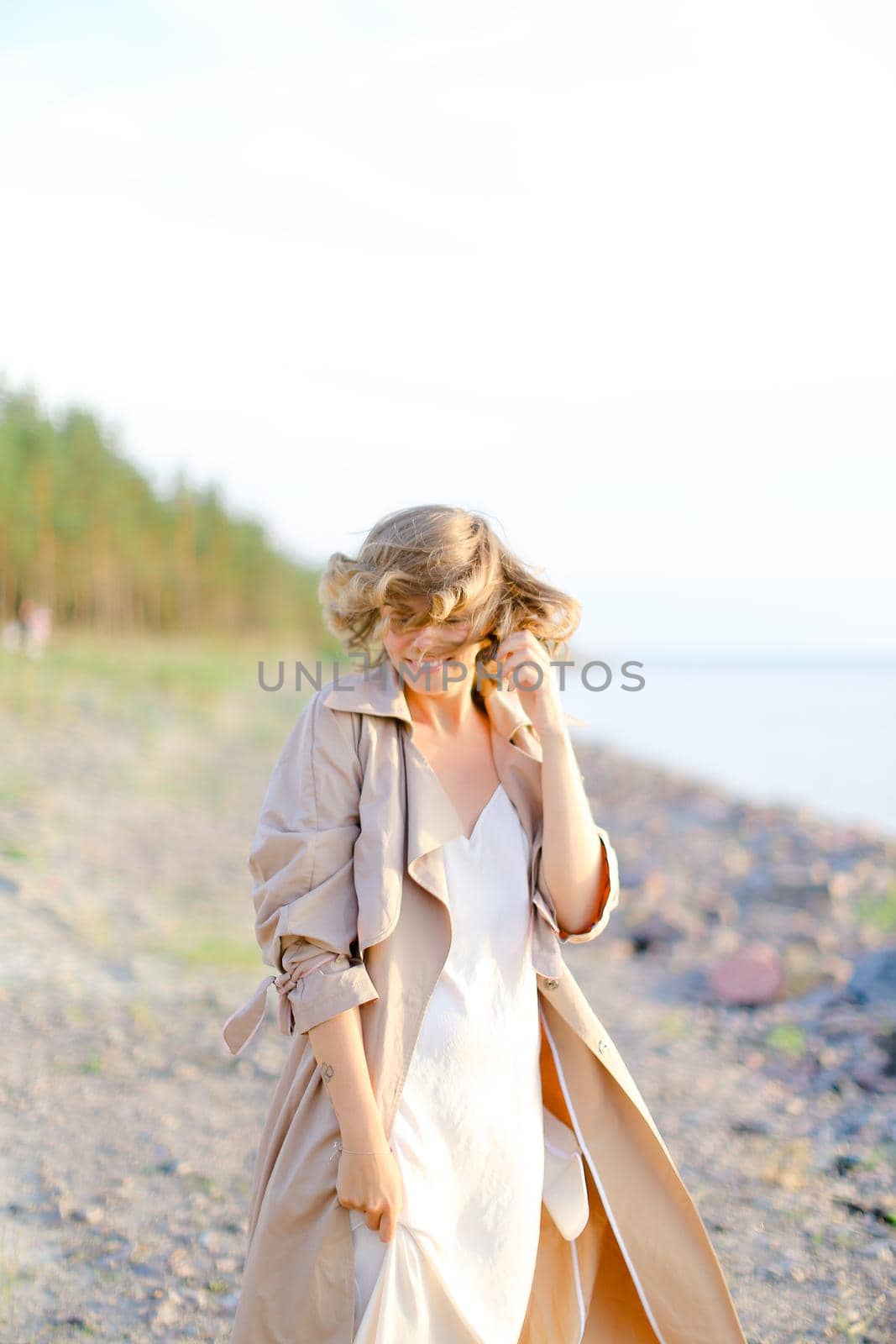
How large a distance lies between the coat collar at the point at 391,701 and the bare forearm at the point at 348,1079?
0.54 metres

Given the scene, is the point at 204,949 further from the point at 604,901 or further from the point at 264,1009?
the point at 604,901

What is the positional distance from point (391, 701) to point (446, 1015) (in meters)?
0.59

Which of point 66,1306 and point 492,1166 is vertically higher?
point 492,1166

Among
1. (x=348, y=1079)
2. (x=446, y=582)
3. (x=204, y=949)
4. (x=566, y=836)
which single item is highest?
(x=446, y=582)

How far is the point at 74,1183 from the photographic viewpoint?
3389 mm

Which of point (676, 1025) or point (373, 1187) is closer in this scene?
point (373, 1187)

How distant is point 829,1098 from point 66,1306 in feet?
10.7

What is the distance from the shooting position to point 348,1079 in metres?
1.80

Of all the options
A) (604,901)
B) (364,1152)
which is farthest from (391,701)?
(364,1152)

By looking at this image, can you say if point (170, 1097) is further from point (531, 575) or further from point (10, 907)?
point (531, 575)

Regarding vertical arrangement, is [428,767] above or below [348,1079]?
above

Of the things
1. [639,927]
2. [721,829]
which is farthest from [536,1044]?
[721,829]

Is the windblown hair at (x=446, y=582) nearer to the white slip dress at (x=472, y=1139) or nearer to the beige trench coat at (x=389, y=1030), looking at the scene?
the beige trench coat at (x=389, y=1030)

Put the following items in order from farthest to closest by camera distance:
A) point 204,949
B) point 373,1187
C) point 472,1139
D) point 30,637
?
1. point 30,637
2. point 204,949
3. point 472,1139
4. point 373,1187
